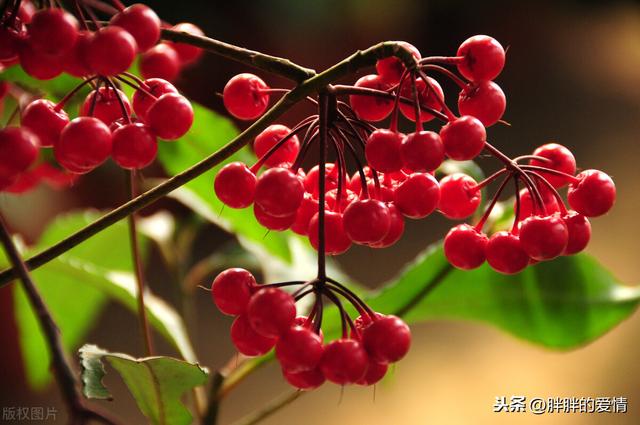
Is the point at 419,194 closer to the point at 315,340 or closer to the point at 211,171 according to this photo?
the point at 315,340

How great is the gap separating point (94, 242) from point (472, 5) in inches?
36.2

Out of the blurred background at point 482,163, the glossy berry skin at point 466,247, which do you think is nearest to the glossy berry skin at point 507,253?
the glossy berry skin at point 466,247

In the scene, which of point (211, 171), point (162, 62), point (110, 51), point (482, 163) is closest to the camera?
point (110, 51)

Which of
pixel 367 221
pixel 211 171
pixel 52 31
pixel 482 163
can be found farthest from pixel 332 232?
pixel 482 163

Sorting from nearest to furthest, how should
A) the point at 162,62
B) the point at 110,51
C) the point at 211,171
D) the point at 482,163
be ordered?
1. the point at 110,51
2. the point at 162,62
3. the point at 211,171
4. the point at 482,163

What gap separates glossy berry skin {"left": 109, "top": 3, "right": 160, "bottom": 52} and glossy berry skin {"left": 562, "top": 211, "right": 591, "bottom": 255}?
191 mm

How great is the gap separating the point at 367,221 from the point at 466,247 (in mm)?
67

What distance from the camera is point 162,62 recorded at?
1.36 ft

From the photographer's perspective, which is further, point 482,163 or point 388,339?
point 482,163

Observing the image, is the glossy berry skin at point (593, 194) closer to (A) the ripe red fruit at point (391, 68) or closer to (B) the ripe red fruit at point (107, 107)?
(A) the ripe red fruit at point (391, 68)

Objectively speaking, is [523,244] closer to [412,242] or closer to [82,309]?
[82,309]

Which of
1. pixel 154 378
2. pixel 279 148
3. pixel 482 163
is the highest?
pixel 482 163

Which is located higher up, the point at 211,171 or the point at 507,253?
the point at 211,171

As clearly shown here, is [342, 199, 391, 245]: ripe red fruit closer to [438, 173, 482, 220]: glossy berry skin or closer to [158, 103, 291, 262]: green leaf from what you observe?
[438, 173, 482, 220]: glossy berry skin
